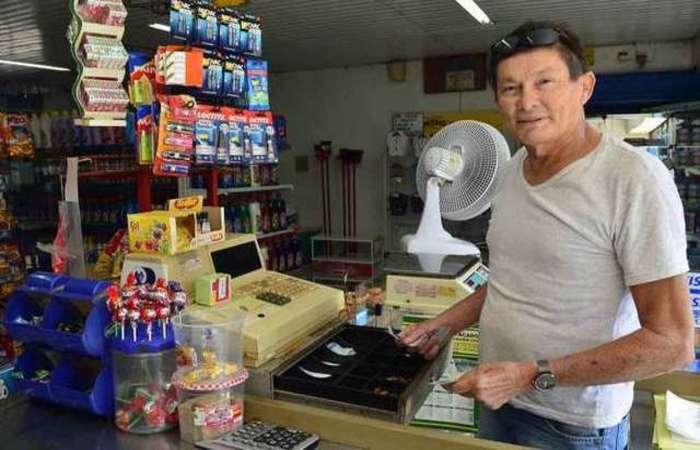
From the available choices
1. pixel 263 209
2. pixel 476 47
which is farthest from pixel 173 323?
pixel 476 47

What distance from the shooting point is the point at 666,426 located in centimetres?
165

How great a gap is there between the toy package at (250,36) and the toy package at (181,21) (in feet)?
0.87

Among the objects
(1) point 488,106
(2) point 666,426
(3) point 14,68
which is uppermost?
(3) point 14,68

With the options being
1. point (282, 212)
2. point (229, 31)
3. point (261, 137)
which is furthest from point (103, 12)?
point (282, 212)

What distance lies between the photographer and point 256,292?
5.84 feet

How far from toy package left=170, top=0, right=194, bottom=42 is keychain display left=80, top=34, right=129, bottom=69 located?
204 millimetres

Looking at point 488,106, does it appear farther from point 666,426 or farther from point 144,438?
point 144,438

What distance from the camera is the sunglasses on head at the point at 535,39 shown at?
1244 mm

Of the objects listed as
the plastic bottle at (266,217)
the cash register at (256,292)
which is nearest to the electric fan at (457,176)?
the cash register at (256,292)

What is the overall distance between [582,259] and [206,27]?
174 centimetres

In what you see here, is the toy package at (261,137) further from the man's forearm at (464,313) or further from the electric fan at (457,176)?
the man's forearm at (464,313)

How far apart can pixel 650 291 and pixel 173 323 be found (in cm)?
A: 105

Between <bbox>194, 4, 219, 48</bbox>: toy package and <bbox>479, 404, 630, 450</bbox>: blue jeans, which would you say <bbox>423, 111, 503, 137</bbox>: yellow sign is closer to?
<bbox>194, 4, 219, 48</bbox>: toy package

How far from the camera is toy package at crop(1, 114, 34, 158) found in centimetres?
407
